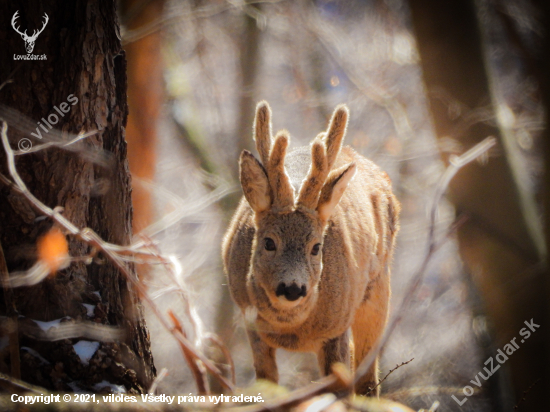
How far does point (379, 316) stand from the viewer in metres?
4.48

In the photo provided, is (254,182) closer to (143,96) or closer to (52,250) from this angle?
(52,250)

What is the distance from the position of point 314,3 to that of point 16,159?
24.3ft

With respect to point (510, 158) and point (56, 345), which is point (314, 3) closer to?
point (510, 158)

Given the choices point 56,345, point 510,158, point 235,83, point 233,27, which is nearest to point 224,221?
point 235,83

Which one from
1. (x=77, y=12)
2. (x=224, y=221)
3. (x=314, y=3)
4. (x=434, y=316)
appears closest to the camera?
(x=77, y=12)

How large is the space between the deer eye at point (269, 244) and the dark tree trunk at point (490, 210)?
2.84 metres

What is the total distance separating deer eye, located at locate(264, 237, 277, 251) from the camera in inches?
133

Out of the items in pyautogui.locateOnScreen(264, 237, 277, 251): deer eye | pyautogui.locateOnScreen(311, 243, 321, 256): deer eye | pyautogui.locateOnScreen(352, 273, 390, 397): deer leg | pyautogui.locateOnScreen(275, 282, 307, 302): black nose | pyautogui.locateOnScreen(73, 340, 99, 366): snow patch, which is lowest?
Answer: pyautogui.locateOnScreen(352, 273, 390, 397): deer leg

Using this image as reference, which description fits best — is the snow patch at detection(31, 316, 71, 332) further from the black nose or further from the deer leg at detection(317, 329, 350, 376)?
the deer leg at detection(317, 329, 350, 376)

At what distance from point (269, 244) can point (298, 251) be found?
0.74 ft

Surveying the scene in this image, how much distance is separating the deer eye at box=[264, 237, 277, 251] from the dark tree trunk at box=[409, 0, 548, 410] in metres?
2.84

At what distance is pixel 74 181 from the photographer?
110 inches

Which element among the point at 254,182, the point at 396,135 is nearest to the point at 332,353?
the point at 254,182

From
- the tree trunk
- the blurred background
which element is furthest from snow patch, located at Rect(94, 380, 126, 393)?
the tree trunk
